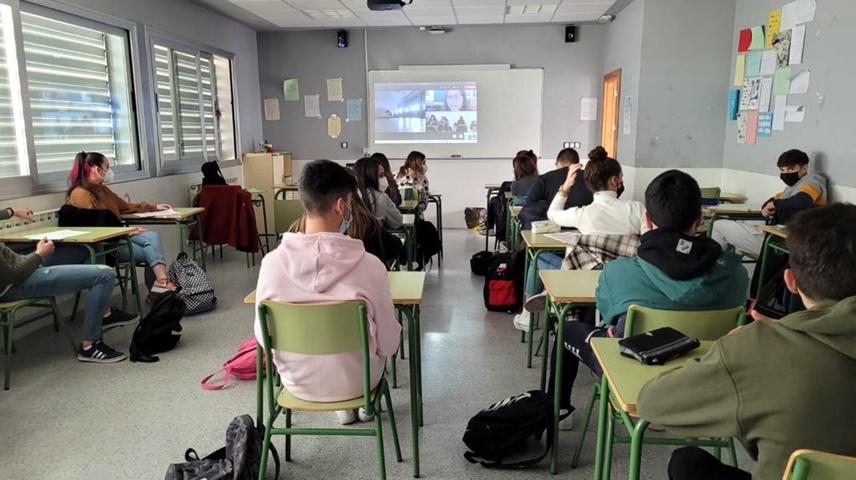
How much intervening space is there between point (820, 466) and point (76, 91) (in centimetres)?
541

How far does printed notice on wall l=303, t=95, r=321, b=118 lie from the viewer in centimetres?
830

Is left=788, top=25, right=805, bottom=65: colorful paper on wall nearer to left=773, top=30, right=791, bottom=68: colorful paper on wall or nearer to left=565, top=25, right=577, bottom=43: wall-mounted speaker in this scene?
left=773, top=30, right=791, bottom=68: colorful paper on wall

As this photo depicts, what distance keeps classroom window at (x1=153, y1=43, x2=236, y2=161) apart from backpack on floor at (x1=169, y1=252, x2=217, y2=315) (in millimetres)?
1917

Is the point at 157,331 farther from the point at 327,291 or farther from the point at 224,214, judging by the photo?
the point at 224,214

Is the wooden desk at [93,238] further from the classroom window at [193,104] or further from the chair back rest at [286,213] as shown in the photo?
the classroom window at [193,104]

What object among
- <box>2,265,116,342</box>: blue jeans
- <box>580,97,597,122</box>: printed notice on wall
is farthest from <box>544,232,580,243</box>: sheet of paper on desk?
<box>580,97,597,122</box>: printed notice on wall

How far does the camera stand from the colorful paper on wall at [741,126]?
5.49m

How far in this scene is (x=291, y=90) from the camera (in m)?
8.29

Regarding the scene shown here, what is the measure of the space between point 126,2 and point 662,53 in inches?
203

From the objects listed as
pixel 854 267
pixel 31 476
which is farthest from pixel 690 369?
pixel 31 476

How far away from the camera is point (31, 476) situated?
231cm

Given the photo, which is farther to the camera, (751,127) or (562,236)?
(751,127)

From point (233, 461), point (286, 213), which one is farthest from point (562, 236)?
point (286, 213)

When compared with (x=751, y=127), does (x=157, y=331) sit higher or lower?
lower
